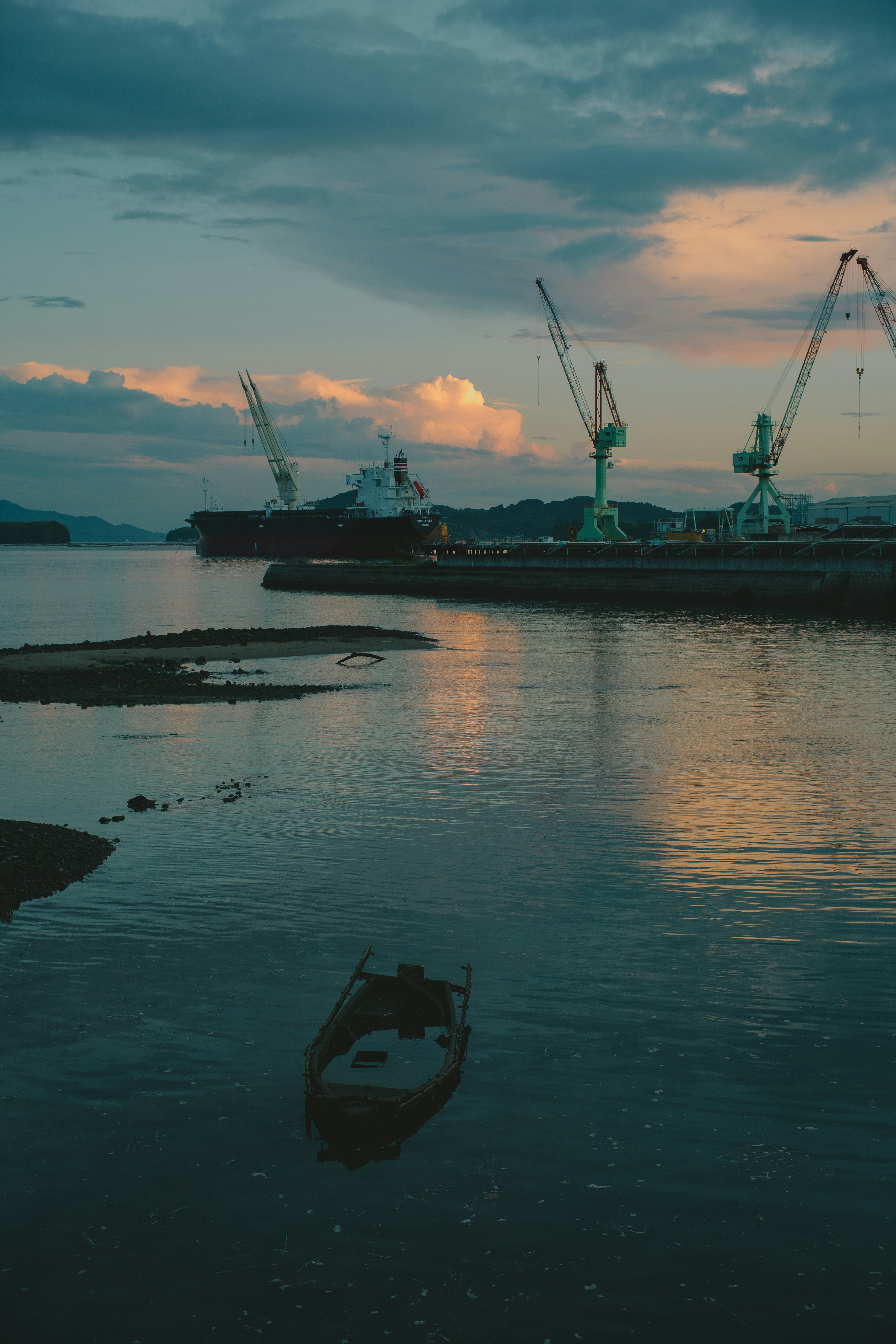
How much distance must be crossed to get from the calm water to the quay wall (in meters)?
70.7

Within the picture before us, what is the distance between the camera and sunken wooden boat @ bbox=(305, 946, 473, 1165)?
9781mm

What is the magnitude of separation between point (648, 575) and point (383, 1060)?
102652 mm

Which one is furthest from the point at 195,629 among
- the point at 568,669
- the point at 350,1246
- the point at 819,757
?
the point at 350,1246

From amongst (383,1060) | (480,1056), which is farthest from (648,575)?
(383,1060)

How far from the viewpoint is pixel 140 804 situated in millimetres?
23734

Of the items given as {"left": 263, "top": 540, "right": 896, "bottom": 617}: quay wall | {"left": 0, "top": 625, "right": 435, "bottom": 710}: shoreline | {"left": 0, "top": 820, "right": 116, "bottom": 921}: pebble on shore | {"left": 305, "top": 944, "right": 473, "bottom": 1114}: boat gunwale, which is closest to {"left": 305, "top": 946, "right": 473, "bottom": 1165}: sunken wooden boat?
{"left": 305, "top": 944, "right": 473, "bottom": 1114}: boat gunwale

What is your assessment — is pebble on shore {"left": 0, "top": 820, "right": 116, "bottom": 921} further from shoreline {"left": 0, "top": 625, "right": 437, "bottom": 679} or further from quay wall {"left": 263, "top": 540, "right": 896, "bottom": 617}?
quay wall {"left": 263, "top": 540, "right": 896, "bottom": 617}

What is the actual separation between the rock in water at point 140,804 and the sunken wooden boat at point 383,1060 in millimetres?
11252

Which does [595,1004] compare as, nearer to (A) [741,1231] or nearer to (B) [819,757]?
(A) [741,1231]

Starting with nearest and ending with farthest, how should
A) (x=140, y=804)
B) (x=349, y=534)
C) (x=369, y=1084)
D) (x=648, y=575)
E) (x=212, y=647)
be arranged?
(x=369, y=1084) < (x=140, y=804) < (x=212, y=647) < (x=648, y=575) < (x=349, y=534)

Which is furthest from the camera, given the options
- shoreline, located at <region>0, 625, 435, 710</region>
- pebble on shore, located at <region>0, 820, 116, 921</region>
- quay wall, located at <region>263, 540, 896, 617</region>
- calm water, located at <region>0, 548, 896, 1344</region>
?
quay wall, located at <region>263, 540, 896, 617</region>

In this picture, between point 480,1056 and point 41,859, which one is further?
point 41,859

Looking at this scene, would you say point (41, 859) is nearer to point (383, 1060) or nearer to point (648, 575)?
point (383, 1060)

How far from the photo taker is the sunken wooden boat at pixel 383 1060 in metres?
9.78
